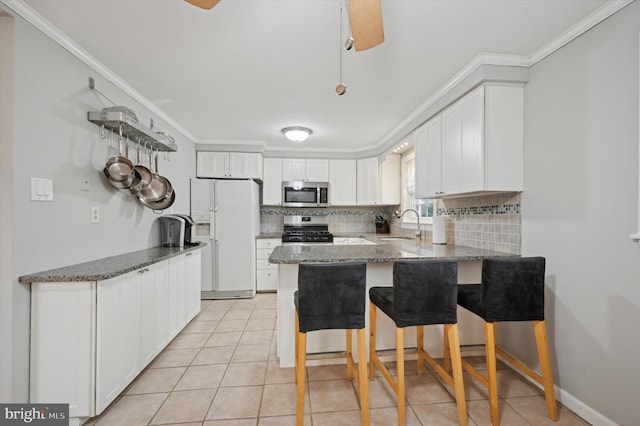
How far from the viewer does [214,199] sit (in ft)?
13.3

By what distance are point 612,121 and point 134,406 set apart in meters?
3.30

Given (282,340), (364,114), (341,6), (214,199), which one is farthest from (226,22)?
(214,199)

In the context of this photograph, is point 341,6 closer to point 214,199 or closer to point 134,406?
point 134,406

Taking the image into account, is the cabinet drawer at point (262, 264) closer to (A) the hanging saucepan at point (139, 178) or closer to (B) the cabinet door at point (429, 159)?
(A) the hanging saucepan at point (139, 178)

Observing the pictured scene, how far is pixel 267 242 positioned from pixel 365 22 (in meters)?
3.57

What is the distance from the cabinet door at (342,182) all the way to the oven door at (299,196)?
326 mm

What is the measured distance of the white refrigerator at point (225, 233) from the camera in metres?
4.02

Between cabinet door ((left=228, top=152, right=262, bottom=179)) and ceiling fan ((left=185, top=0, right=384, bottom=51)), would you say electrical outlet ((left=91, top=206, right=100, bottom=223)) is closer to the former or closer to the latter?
ceiling fan ((left=185, top=0, right=384, bottom=51))

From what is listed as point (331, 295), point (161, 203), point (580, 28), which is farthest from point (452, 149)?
point (161, 203)

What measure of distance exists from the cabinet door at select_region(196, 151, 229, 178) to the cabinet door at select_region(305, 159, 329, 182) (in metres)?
1.33

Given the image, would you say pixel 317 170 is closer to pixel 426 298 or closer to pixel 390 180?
pixel 390 180

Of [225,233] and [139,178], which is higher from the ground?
[139,178]

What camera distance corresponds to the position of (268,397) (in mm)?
1872

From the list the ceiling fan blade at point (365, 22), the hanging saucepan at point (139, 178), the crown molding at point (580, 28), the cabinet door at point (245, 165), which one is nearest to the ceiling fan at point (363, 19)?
the ceiling fan blade at point (365, 22)
